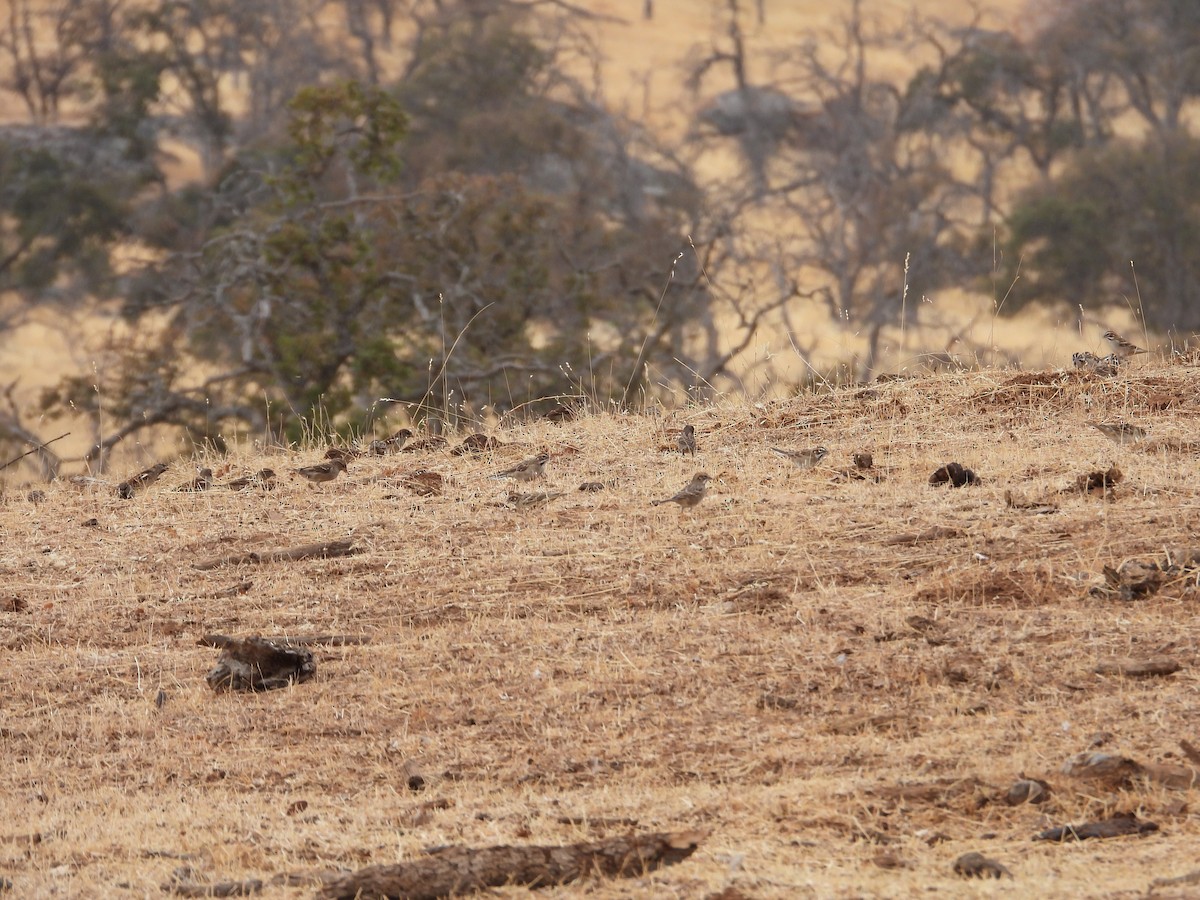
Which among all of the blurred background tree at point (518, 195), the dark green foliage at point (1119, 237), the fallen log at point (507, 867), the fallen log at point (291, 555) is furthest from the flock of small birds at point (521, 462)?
the dark green foliage at point (1119, 237)

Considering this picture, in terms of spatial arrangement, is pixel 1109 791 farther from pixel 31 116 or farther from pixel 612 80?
pixel 612 80

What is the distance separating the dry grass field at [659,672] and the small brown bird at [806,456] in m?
0.08

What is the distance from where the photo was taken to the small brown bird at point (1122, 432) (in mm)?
5953

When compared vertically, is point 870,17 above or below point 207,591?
above

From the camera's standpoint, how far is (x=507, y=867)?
3.19 m

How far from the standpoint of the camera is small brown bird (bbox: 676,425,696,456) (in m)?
6.59

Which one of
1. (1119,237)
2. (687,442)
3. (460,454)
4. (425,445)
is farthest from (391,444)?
Answer: (1119,237)

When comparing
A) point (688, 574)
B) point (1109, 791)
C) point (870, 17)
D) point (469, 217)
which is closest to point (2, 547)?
point (688, 574)

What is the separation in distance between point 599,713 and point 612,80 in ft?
109

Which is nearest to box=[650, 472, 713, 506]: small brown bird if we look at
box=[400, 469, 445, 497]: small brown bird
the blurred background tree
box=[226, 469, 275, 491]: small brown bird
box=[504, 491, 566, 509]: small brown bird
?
box=[504, 491, 566, 509]: small brown bird

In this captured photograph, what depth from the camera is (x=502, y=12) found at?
31.4m

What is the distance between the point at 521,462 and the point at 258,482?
45.7 inches

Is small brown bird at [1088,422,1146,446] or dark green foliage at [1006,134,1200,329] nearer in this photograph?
small brown bird at [1088,422,1146,446]

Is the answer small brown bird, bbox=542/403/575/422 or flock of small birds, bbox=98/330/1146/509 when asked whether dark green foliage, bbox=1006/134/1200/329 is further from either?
flock of small birds, bbox=98/330/1146/509
